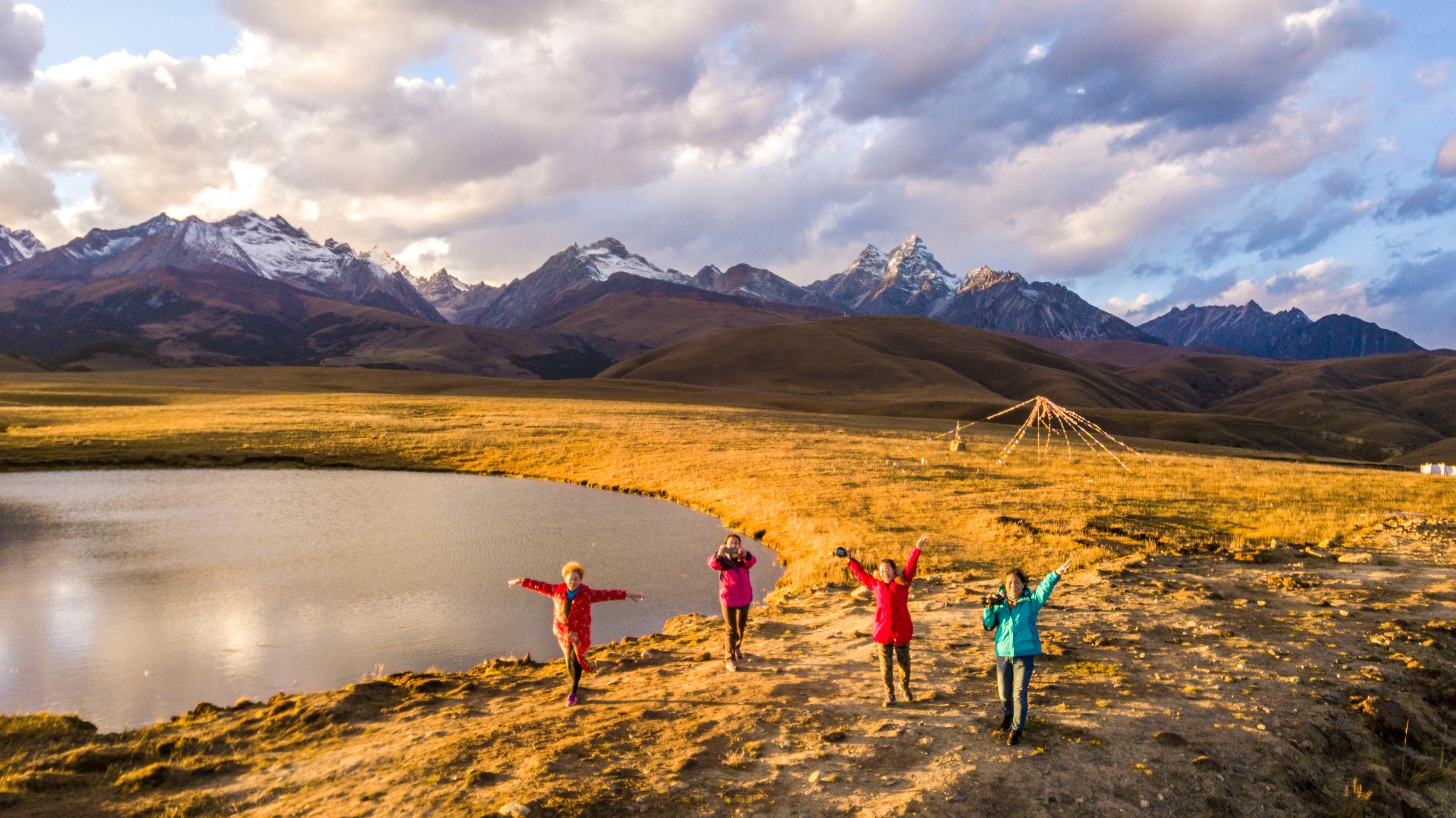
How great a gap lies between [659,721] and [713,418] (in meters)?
65.0

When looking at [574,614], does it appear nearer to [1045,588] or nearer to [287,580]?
[1045,588]

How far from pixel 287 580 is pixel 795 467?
27.4 meters

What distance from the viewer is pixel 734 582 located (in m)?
14.9

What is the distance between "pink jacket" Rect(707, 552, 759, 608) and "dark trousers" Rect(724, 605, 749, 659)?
0.38ft

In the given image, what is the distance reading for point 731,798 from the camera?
9742mm

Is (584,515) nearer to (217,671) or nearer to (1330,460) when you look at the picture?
(217,671)

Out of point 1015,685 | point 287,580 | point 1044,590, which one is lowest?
point 287,580

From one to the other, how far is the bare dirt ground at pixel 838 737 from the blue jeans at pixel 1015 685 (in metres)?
0.40

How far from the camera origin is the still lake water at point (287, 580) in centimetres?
1631

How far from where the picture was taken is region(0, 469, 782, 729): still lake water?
16.3 m

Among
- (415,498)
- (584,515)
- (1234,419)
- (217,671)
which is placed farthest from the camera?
(1234,419)

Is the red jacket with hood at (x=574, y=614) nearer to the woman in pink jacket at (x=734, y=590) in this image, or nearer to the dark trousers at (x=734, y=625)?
the woman in pink jacket at (x=734, y=590)

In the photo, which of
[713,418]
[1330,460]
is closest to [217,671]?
[713,418]

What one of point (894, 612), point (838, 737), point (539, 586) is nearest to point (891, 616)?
point (894, 612)
